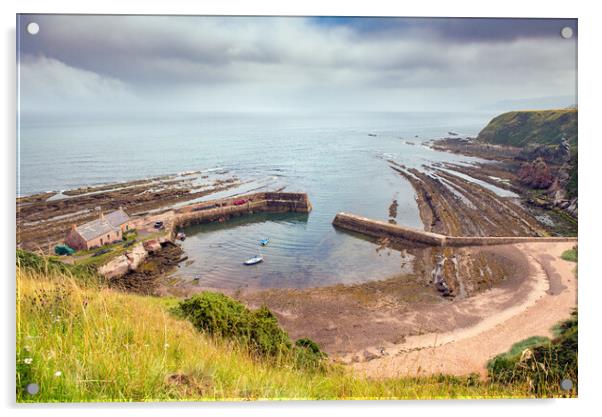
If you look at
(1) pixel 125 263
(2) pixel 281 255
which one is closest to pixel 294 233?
(2) pixel 281 255

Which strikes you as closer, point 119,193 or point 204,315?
point 204,315

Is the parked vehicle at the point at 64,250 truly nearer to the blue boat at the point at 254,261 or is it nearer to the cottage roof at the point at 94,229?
the cottage roof at the point at 94,229

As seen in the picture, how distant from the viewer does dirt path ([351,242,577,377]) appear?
539cm

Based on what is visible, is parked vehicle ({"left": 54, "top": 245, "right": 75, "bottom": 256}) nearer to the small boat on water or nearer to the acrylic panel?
the acrylic panel

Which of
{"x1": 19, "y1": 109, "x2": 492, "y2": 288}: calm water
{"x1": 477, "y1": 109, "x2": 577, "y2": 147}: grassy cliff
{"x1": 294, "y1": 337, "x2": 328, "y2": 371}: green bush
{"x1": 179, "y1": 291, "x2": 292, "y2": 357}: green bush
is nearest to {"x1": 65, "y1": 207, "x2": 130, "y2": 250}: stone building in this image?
{"x1": 19, "y1": 109, "x2": 492, "y2": 288}: calm water

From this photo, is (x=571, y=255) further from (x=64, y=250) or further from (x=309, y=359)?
(x=64, y=250)

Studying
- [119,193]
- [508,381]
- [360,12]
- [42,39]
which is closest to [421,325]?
[508,381]

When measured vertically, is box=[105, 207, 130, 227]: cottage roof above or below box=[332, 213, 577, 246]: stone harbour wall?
above

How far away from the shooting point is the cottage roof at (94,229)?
7.96 metres

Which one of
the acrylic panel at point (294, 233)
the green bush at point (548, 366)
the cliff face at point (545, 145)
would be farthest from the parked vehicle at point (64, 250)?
the cliff face at point (545, 145)

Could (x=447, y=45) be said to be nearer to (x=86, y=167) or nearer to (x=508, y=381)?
(x=508, y=381)

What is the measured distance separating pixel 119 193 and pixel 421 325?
6.85 metres

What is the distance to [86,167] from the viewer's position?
8.03m

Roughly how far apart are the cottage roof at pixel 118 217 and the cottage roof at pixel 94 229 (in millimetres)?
116
